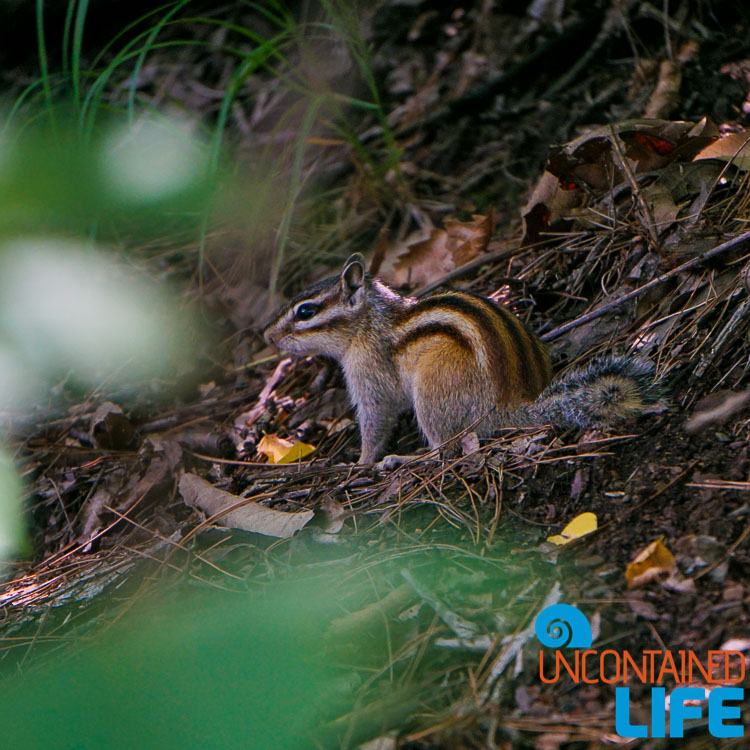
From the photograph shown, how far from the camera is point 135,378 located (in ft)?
16.4

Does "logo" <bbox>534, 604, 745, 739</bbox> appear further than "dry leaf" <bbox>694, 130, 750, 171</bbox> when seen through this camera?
No

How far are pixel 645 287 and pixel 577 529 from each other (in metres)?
1.42

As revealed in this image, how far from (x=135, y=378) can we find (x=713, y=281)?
345 cm

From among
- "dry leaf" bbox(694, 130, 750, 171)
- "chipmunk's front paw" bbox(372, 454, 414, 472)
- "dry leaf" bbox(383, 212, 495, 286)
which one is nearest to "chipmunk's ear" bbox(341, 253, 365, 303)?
"dry leaf" bbox(383, 212, 495, 286)

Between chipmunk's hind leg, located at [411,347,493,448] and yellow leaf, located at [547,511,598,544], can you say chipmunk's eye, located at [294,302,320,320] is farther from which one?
yellow leaf, located at [547,511,598,544]

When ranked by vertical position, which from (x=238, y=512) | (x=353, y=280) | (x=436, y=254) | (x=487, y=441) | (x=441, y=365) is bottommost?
(x=238, y=512)

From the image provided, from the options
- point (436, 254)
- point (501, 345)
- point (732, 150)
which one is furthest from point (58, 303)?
point (732, 150)

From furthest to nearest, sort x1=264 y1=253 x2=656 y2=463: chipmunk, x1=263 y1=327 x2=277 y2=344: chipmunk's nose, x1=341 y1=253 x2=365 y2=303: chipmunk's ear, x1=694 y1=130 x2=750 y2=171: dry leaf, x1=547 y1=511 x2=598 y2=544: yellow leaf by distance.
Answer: x1=263 y1=327 x2=277 y2=344: chipmunk's nose < x1=341 y1=253 x2=365 y2=303: chipmunk's ear < x1=694 y1=130 x2=750 y2=171: dry leaf < x1=264 y1=253 x2=656 y2=463: chipmunk < x1=547 y1=511 x2=598 y2=544: yellow leaf

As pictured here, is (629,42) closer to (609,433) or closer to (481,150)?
(481,150)

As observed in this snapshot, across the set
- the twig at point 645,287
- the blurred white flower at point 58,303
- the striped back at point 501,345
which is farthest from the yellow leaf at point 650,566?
the blurred white flower at point 58,303

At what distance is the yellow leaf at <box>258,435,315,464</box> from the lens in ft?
13.1

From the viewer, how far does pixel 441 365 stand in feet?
12.0

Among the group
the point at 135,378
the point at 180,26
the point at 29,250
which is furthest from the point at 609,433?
the point at 180,26

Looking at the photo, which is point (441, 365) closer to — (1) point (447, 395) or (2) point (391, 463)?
(1) point (447, 395)
